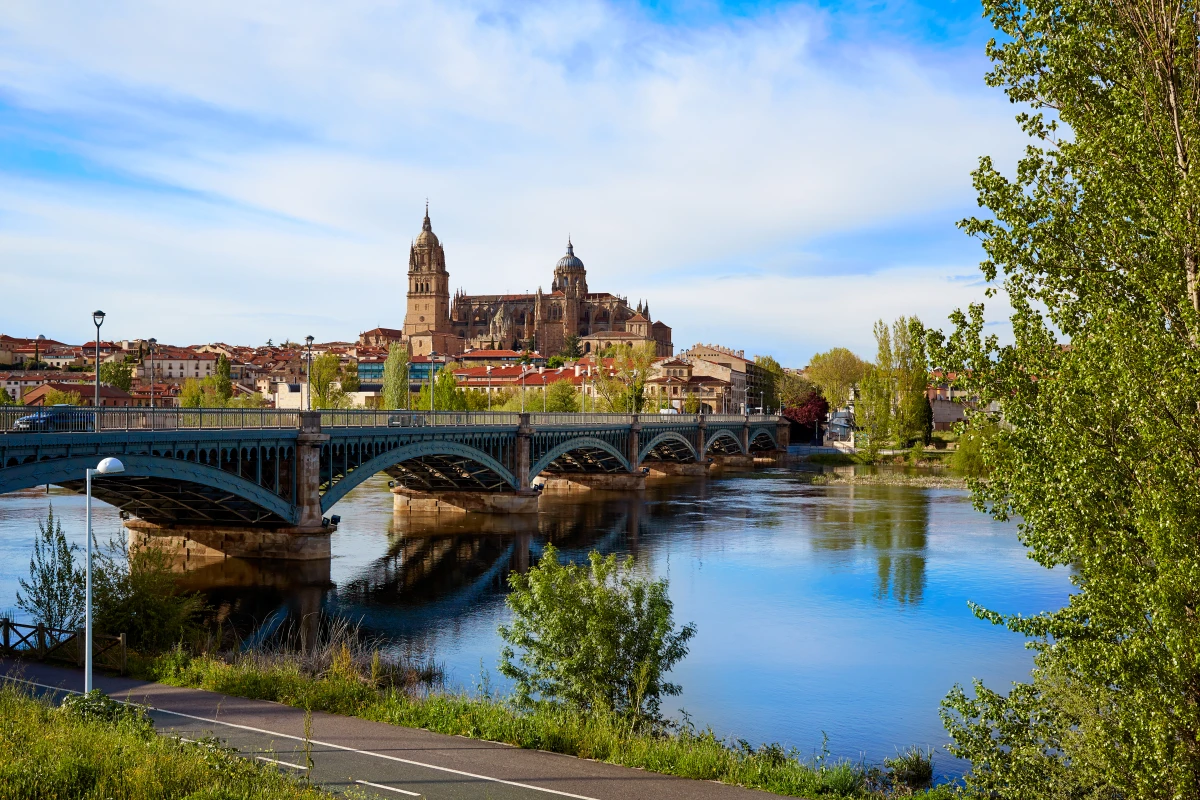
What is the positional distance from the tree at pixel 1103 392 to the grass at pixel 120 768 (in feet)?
27.5

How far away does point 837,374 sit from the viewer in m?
129

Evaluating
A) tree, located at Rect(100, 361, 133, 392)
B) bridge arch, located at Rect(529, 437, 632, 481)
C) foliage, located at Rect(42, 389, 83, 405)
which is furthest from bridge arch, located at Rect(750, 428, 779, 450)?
tree, located at Rect(100, 361, 133, 392)

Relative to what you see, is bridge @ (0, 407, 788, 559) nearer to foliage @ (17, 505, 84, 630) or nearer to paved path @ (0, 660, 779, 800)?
foliage @ (17, 505, 84, 630)

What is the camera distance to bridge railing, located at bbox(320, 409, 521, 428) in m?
39.3

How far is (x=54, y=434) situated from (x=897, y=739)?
2038 centimetres

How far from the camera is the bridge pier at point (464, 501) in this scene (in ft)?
166

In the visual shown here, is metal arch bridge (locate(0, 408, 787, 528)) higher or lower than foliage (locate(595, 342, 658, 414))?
lower

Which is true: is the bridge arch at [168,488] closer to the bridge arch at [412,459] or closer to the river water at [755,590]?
the bridge arch at [412,459]

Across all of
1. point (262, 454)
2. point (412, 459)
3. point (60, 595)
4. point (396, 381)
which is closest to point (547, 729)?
point (60, 595)

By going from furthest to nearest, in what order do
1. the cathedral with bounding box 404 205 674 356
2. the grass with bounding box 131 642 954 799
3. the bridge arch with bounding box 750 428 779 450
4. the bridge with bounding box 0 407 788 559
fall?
the cathedral with bounding box 404 205 674 356 → the bridge arch with bounding box 750 428 779 450 → the bridge with bounding box 0 407 788 559 → the grass with bounding box 131 642 954 799

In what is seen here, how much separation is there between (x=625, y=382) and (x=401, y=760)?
84.8m

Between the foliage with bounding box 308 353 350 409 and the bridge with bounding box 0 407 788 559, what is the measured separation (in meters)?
39.8

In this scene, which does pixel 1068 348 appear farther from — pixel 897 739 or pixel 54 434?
pixel 54 434

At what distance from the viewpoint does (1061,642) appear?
37.4ft
